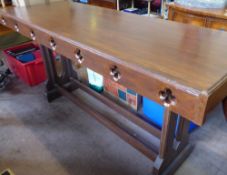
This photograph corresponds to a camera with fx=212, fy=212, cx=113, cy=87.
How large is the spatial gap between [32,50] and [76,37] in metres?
1.66

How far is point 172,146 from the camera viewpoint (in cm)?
140

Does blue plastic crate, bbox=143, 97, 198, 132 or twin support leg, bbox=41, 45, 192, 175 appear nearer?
twin support leg, bbox=41, 45, 192, 175

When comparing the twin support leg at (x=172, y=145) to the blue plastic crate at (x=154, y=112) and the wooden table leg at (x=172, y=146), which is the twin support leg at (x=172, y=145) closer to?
the wooden table leg at (x=172, y=146)

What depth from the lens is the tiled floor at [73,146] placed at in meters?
1.51

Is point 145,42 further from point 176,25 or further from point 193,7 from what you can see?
point 193,7

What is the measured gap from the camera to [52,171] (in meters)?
1.50

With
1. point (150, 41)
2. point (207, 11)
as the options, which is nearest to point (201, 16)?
point (207, 11)

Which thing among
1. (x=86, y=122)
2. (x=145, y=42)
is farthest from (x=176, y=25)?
(x=86, y=122)

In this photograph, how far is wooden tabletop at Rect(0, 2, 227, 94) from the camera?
2.63 ft

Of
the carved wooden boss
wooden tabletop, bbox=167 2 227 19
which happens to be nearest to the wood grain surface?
the carved wooden boss

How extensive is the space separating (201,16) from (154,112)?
38.8 inches

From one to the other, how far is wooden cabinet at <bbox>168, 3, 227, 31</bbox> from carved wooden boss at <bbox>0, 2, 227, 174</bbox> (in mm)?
698

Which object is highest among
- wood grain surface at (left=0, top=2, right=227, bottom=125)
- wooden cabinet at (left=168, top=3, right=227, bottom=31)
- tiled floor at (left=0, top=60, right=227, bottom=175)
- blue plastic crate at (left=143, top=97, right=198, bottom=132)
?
wood grain surface at (left=0, top=2, right=227, bottom=125)

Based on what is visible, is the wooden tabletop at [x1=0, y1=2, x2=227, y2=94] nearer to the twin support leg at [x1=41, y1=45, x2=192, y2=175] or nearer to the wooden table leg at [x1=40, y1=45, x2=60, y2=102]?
the twin support leg at [x1=41, y1=45, x2=192, y2=175]
